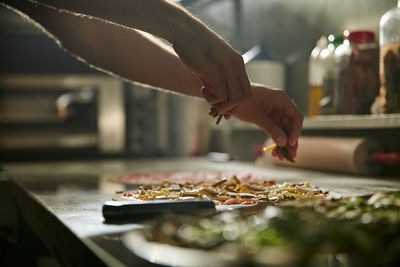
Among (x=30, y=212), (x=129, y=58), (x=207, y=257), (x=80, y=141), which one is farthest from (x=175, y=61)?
(x=80, y=141)

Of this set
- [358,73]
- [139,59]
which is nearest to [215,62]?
[139,59]

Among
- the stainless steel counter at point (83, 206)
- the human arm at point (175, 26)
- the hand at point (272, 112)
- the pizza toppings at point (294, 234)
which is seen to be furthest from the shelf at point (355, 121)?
the pizza toppings at point (294, 234)

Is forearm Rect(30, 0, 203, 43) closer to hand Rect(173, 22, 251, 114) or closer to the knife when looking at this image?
hand Rect(173, 22, 251, 114)

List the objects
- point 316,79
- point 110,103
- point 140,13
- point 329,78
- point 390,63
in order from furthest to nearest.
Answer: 1. point 110,103
2. point 316,79
3. point 329,78
4. point 390,63
5. point 140,13

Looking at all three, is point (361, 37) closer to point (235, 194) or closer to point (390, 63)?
point (390, 63)

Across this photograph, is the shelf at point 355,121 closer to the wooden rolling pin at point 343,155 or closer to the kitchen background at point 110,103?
the wooden rolling pin at point 343,155

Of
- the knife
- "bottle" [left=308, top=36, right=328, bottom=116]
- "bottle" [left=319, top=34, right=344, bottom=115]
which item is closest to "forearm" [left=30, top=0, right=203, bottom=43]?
the knife

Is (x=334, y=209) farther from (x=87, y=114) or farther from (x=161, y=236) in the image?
(x=87, y=114)

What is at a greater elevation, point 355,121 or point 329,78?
point 329,78

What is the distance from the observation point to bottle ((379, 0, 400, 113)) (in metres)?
1.50

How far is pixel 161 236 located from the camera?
55cm

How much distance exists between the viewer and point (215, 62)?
100 centimetres

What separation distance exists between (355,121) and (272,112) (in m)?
0.38

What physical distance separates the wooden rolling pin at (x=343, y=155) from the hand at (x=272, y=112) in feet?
1.39
